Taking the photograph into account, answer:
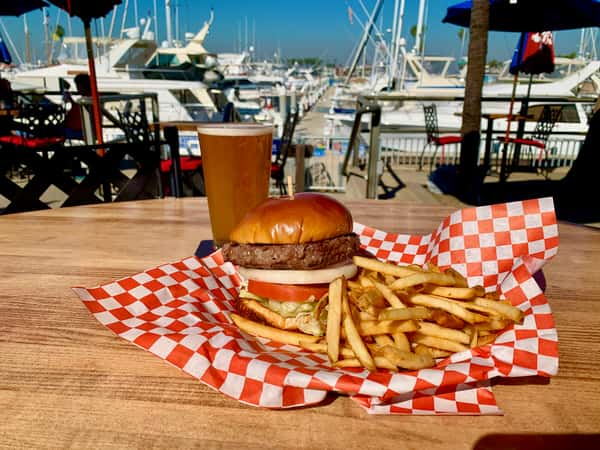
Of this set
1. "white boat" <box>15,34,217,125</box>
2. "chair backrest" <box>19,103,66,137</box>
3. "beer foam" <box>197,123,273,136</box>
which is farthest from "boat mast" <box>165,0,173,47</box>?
"beer foam" <box>197,123,273,136</box>

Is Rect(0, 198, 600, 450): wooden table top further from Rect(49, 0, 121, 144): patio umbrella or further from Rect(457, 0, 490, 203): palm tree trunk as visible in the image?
Rect(457, 0, 490, 203): palm tree trunk

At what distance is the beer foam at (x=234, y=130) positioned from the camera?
154 centimetres

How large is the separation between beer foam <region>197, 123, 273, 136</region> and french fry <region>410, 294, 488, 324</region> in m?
0.86

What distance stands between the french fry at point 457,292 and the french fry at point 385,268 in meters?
0.07

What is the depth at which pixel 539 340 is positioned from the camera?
34.9 inches

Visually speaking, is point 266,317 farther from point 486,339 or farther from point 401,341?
point 486,339

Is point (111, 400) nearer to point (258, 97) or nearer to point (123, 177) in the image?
point (123, 177)

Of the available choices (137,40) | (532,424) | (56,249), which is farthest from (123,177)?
(137,40)

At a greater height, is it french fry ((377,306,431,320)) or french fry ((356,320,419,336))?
french fry ((377,306,431,320))

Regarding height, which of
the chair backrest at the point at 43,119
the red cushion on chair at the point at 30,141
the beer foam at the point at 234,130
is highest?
the beer foam at the point at 234,130

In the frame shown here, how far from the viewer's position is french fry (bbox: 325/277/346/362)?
3.09ft

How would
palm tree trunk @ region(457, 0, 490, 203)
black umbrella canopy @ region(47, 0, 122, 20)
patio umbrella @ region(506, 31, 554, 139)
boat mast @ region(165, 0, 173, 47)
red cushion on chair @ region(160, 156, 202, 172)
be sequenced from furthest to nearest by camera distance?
boat mast @ region(165, 0, 173, 47) → patio umbrella @ region(506, 31, 554, 139) → palm tree trunk @ region(457, 0, 490, 203) → red cushion on chair @ region(160, 156, 202, 172) → black umbrella canopy @ region(47, 0, 122, 20)

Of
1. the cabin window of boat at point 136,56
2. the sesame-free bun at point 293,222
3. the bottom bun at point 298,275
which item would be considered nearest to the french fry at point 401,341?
the bottom bun at point 298,275

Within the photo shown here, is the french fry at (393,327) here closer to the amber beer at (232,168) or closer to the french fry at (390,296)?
the french fry at (390,296)
